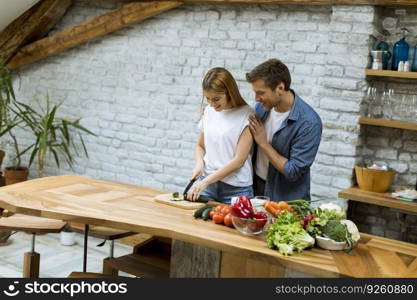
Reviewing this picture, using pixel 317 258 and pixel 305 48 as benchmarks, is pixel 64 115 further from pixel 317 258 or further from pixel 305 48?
pixel 317 258

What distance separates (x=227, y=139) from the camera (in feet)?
10.7

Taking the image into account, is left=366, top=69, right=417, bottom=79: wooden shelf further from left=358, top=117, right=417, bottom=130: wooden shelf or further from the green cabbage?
the green cabbage

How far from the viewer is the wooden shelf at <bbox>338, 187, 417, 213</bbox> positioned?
392 centimetres

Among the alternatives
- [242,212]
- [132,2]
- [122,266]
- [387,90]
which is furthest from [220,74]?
[132,2]

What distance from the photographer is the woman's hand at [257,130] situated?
319cm

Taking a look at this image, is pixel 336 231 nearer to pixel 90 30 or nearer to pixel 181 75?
pixel 181 75

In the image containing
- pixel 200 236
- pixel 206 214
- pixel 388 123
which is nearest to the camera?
pixel 200 236

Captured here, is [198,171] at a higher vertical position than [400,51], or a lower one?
lower

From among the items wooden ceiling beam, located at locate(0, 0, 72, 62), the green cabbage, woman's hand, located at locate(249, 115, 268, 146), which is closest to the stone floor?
woman's hand, located at locate(249, 115, 268, 146)

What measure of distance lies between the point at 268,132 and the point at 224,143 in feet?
0.92

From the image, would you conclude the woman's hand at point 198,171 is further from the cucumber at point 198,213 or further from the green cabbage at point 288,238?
the green cabbage at point 288,238

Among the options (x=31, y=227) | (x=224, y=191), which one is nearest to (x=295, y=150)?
(x=224, y=191)

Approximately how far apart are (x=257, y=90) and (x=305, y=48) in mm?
1713

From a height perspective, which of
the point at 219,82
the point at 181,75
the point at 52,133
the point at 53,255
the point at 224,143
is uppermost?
the point at 181,75
